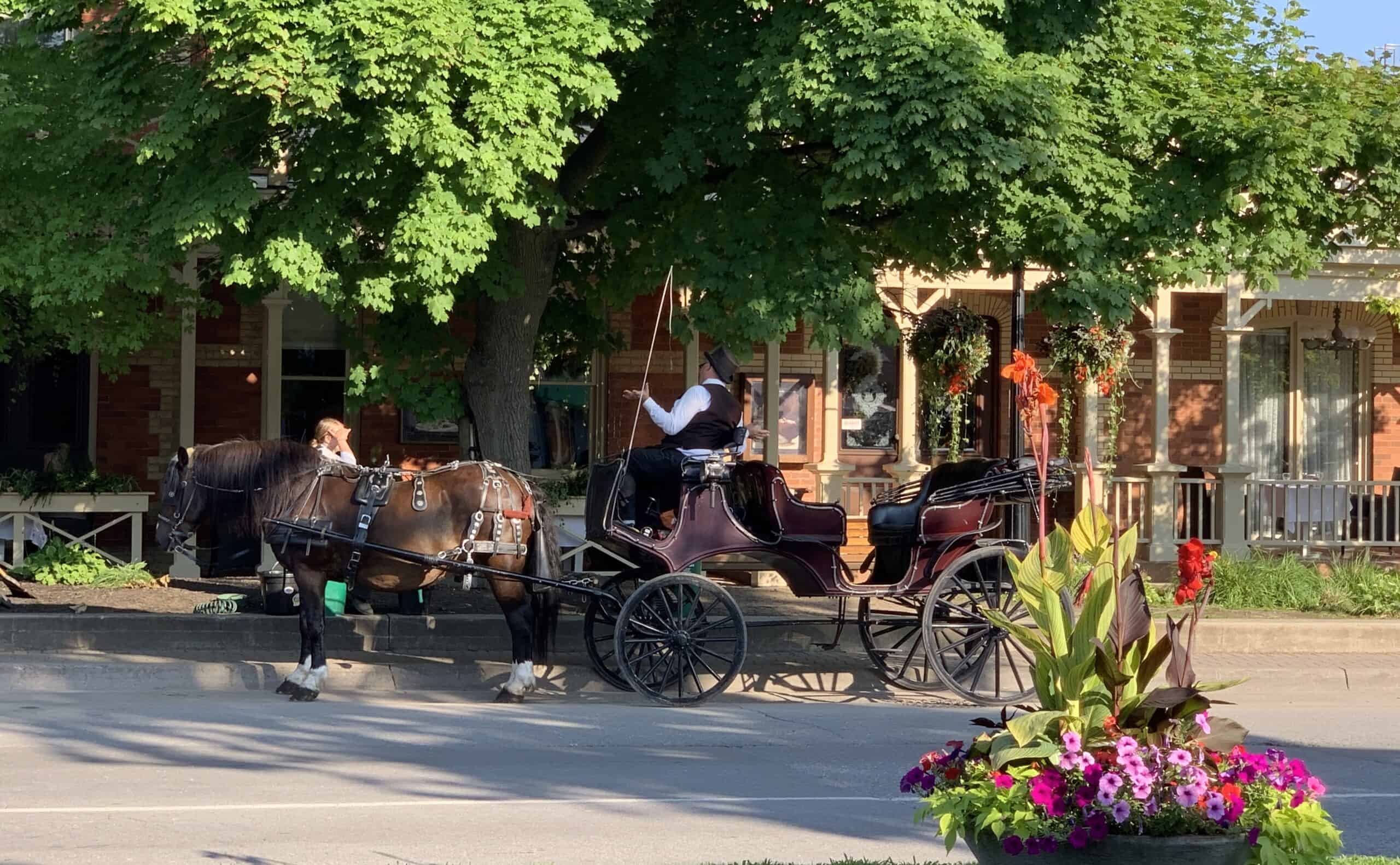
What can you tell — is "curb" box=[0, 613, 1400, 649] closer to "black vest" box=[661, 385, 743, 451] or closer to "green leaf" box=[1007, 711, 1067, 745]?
"black vest" box=[661, 385, 743, 451]

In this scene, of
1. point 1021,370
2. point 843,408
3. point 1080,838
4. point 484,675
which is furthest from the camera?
point 843,408

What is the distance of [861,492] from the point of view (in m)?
18.7

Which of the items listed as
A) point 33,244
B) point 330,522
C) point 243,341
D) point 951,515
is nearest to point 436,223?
point 330,522

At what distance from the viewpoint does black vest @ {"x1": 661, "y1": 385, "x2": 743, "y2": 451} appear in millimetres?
10930

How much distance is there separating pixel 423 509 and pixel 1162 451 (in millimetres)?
10270

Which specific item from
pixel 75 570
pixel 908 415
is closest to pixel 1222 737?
pixel 75 570

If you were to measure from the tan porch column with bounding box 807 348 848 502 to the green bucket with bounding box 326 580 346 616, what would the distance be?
621 cm

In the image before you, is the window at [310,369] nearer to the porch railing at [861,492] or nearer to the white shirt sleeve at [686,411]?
the porch railing at [861,492]

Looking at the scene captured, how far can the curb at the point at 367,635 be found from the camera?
12234 millimetres

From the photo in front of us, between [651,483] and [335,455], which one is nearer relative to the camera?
[651,483]

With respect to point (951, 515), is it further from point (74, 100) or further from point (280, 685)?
point (74, 100)

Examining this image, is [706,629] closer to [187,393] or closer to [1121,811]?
[1121,811]

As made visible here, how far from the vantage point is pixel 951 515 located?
11.4m

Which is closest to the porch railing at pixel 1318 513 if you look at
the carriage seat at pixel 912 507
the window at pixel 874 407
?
the window at pixel 874 407
